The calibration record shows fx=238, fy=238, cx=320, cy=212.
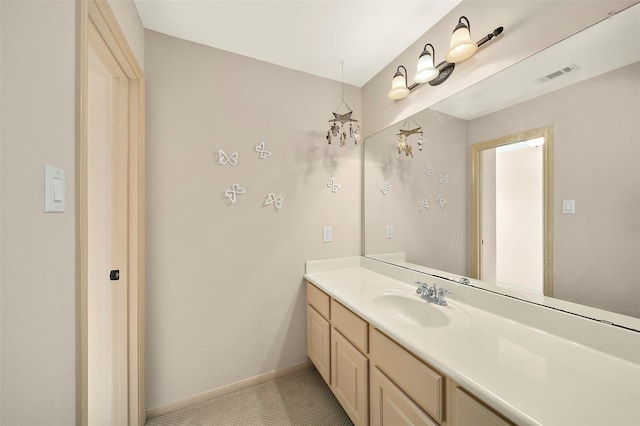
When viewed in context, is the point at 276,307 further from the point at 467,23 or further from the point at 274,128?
the point at 467,23

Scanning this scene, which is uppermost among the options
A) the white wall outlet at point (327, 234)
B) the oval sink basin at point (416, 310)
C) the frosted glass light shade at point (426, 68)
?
the frosted glass light shade at point (426, 68)

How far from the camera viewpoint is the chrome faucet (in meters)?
1.30

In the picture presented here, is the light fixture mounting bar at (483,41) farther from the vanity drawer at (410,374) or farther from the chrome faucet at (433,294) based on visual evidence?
the vanity drawer at (410,374)

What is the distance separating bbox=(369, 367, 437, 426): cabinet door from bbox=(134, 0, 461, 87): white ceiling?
1963mm

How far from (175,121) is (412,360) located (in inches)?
74.4

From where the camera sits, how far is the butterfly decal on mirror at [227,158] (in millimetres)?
1681

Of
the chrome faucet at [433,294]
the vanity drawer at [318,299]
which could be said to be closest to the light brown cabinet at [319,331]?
the vanity drawer at [318,299]

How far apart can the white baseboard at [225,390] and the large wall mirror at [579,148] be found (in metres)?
1.43

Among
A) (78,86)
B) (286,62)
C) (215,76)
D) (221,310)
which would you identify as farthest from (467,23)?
(221,310)

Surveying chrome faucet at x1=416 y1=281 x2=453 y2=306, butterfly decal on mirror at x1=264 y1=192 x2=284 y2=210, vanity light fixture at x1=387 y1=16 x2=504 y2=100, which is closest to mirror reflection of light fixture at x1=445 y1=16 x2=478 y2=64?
vanity light fixture at x1=387 y1=16 x2=504 y2=100

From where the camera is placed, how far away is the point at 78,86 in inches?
28.7

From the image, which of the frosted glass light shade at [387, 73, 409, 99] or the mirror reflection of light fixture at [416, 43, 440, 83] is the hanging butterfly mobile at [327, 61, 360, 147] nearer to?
the frosted glass light shade at [387, 73, 409, 99]

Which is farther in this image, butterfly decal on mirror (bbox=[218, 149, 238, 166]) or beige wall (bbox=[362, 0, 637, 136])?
butterfly decal on mirror (bbox=[218, 149, 238, 166])

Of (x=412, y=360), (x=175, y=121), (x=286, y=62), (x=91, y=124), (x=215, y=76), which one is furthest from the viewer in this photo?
(x=286, y=62)
